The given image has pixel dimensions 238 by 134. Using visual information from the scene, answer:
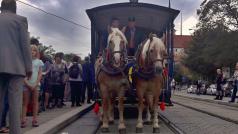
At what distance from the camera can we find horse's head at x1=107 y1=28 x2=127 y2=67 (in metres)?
10.4

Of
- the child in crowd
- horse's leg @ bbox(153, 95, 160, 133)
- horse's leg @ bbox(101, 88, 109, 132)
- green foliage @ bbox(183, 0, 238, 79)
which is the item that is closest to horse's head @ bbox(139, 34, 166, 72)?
horse's leg @ bbox(153, 95, 160, 133)

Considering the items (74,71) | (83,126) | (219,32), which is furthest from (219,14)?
(83,126)

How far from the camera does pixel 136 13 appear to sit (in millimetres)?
14750

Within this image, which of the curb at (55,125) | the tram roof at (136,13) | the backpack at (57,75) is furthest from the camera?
the backpack at (57,75)

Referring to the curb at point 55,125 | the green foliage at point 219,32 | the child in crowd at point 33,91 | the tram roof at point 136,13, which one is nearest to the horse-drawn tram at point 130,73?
the curb at point 55,125

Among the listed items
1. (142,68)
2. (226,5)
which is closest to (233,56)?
(226,5)

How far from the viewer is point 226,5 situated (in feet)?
226

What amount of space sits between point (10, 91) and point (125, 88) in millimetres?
4693

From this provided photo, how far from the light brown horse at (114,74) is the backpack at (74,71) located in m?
6.25

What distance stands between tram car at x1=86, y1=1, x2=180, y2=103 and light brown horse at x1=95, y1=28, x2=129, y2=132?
288 cm

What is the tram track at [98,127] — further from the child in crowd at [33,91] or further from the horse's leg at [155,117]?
the child in crowd at [33,91]

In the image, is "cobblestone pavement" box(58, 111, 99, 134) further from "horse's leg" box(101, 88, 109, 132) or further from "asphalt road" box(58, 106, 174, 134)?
"horse's leg" box(101, 88, 109, 132)

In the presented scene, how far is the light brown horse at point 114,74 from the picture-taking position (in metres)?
10.5

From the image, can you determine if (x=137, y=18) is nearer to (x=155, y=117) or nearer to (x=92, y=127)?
(x=92, y=127)
